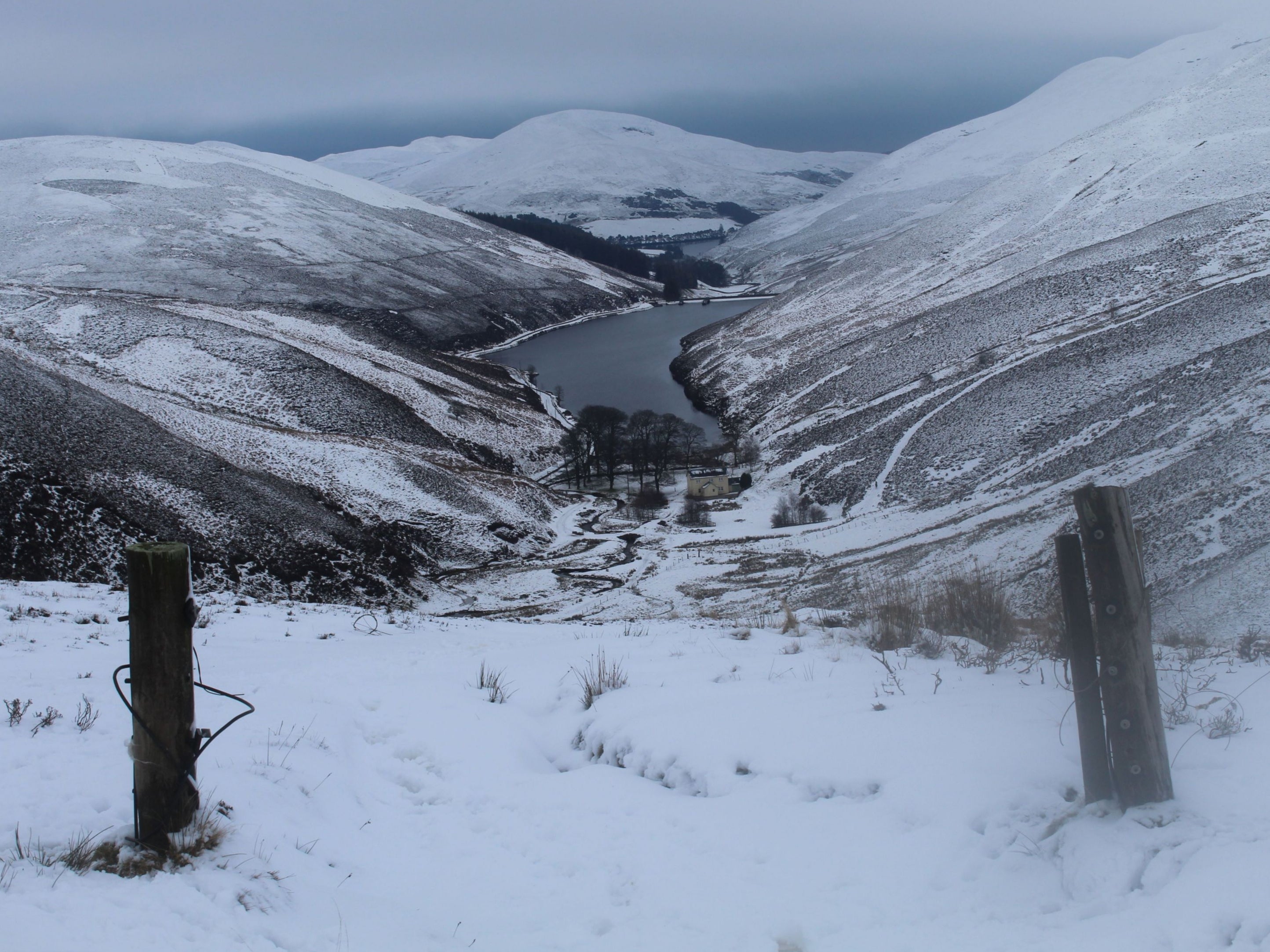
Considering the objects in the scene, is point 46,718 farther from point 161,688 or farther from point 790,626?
point 790,626

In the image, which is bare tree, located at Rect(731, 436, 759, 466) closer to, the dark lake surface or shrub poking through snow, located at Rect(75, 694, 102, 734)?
the dark lake surface

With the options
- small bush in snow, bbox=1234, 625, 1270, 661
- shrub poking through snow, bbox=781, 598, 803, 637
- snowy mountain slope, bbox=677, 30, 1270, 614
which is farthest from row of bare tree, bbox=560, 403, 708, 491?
small bush in snow, bbox=1234, 625, 1270, 661

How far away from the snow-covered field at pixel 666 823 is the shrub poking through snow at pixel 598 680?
16 centimetres

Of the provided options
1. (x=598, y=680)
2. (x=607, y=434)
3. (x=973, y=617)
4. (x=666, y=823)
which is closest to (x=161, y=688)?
(x=666, y=823)

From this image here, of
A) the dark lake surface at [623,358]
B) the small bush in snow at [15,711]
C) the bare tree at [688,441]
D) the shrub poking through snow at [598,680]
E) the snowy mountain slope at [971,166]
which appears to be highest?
the snowy mountain slope at [971,166]

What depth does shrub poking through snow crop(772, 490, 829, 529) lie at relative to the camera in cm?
3803

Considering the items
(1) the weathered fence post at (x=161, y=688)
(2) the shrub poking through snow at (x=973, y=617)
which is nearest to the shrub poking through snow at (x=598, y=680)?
(2) the shrub poking through snow at (x=973, y=617)

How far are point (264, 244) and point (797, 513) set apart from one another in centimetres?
9288

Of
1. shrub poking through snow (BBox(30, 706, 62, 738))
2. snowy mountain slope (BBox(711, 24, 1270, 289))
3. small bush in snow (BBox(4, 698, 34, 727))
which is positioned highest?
snowy mountain slope (BBox(711, 24, 1270, 289))

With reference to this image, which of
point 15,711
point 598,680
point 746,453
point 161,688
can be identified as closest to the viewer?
point 161,688

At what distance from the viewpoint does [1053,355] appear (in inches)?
1892

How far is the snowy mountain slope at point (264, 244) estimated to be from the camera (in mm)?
90688

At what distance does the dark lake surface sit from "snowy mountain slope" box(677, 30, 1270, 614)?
3.79 meters

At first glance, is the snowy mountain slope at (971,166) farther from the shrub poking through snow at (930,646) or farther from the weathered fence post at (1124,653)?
the weathered fence post at (1124,653)
